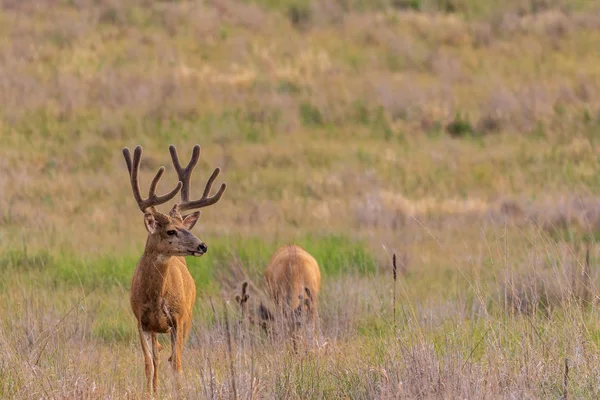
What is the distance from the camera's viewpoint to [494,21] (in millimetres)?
33188

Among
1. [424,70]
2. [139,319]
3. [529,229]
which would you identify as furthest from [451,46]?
[139,319]

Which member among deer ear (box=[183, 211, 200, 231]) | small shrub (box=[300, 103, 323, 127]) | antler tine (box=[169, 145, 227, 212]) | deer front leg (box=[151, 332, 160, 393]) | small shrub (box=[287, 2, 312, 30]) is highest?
small shrub (box=[287, 2, 312, 30])

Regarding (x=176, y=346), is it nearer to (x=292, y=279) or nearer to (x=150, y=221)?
(x=150, y=221)

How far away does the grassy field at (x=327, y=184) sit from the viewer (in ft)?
26.6

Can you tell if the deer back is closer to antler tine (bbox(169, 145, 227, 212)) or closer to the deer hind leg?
antler tine (bbox(169, 145, 227, 212))

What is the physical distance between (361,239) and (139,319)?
6.38 m

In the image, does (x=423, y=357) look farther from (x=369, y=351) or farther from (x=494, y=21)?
(x=494, y=21)

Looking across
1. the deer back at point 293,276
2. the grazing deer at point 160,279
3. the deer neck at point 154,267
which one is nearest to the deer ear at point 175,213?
the grazing deer at point 160,279

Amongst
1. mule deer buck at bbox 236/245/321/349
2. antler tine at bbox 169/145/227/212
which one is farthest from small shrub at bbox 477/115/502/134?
antler tine at bbox 169/145/227/212

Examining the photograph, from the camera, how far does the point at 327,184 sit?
803 inches

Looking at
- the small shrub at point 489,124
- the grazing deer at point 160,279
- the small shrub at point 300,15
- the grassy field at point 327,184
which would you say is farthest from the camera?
the small shrub at point 300,15

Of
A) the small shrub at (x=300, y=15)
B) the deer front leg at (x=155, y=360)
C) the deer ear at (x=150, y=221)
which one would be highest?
the small shrub at (x=300, y=15)

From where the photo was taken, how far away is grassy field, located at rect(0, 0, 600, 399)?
26.6ft

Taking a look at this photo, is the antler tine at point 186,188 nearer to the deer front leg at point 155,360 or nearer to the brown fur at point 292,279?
the deer front leg at point 155,360
